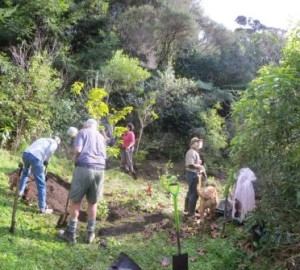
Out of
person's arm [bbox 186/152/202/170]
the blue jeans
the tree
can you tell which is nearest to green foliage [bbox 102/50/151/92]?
the tree

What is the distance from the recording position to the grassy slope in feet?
15.8

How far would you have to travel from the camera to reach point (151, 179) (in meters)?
11.7

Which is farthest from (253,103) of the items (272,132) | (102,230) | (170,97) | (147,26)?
(147,26)

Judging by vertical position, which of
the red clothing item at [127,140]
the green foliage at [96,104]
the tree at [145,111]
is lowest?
the red clothing item at [127,140]

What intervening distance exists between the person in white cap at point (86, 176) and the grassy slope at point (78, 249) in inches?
9.2

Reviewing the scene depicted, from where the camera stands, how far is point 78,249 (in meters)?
5.29

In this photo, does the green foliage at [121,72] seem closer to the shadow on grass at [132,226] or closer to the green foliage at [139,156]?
the green foliage at [139,156]

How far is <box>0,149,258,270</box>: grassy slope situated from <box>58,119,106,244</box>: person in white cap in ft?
0.76

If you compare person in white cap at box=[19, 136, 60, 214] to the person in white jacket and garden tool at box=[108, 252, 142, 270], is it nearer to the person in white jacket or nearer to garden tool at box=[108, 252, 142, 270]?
garden tool at box=[108, 252, 142, 270]

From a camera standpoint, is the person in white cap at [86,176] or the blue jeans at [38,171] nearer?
the person in white cap at [86,176]

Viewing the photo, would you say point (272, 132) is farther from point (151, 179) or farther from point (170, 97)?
point (170, 97)

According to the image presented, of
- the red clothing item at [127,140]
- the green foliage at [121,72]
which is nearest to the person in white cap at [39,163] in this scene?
the red clothing item at [127,140]

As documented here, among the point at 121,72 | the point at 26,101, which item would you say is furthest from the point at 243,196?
the point at 121,72

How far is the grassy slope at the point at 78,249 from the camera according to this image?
4.81 meters
